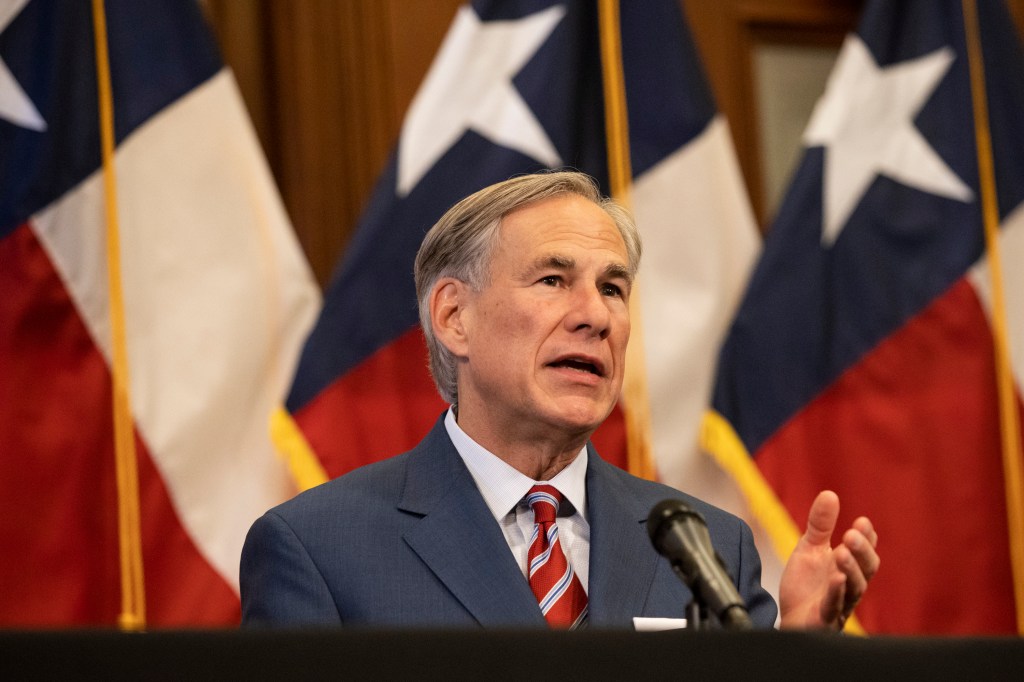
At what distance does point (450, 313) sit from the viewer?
2.17 m

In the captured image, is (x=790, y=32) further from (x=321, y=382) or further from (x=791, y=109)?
(x=321, y=382)

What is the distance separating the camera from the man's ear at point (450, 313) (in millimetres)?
2148

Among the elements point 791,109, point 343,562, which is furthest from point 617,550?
point 791,109

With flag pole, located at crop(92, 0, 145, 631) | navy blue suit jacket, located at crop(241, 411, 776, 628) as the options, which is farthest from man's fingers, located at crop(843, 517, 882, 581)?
flag pole, located at crop(92, 0, 145, 631)

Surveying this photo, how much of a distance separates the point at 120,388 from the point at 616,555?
54.0 inches

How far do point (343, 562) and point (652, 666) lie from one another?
959 mm

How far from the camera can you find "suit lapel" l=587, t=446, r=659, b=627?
1876 millimetres

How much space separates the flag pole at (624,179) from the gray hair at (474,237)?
37.0 inches

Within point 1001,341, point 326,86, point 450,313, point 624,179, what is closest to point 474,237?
point 450,313

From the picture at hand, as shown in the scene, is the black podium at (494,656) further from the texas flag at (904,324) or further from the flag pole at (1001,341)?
the flag pole at (1001,341)

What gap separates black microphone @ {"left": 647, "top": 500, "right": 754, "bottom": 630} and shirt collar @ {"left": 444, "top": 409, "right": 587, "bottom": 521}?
1.96 feet

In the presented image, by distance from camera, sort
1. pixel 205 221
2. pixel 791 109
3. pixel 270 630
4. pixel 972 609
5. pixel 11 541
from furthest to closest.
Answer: pixel 791 109, pixel 972 609, pixel 205 221, pixel 11 541, pixel 270 630

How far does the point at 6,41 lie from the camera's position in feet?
9.17

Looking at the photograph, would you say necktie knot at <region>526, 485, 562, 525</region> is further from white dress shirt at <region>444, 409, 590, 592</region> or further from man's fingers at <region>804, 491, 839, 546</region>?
man's fingers at <region>804, 491, 839, 546</region>
